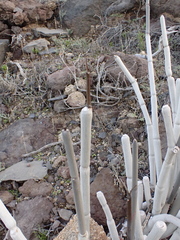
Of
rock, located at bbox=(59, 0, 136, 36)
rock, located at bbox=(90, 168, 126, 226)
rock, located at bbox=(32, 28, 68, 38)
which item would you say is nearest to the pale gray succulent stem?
rock, located at bbox=(90, 168, 126, 226)

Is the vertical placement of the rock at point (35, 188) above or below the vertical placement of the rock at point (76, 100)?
below

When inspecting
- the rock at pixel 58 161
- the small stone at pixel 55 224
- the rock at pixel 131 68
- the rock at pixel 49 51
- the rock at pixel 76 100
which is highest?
the rock at pixel 49 51

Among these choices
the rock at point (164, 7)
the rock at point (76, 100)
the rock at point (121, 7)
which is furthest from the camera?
the rock at point (121, 7)

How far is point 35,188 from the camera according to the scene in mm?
1381

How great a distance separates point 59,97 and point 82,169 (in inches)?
57.6

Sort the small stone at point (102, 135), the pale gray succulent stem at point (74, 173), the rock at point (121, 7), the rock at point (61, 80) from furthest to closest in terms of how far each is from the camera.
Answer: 1. the rock at point (121, 7)
2. the rock at point (61, 80)
3. the small stone at point (102, 135)
4. the pale gray succulent stem at point (74, 173)

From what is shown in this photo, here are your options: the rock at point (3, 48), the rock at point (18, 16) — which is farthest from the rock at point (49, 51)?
the rock at point (18, 16)

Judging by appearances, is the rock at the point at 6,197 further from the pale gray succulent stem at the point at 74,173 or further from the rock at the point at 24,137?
the pale gray succulent stem at the point at 74,173

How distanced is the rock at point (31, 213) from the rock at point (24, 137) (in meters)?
0.41

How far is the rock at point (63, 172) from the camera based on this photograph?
4.68 feet

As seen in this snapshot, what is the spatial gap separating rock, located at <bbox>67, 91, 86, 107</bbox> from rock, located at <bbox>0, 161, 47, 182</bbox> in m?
0.51

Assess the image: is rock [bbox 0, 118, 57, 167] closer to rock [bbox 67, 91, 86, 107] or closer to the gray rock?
rock [bbox 67, 91, 86, 107]

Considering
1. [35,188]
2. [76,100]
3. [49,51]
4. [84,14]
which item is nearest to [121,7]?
[84,14]

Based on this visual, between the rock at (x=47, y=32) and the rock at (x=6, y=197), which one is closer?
the rock at (x=6, y=197)
